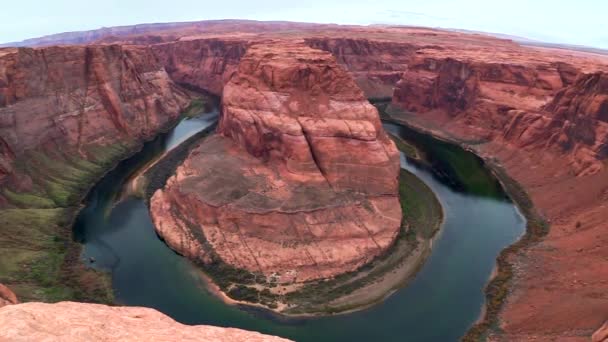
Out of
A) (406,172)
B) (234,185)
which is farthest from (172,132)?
(406,172)

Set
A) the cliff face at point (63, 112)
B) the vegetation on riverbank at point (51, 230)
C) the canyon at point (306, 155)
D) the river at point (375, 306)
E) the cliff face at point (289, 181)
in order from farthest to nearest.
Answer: the cliff face at point (63, 112)
the cliff face at point (289, 181)
the canyon at point (306, 155)
the vegetation on riverbank at point (51, 230)
the river at point (375, 306)

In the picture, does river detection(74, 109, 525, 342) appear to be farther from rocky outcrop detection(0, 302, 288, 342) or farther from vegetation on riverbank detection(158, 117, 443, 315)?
rocky outcrop detection(0, 302, 288, 342)

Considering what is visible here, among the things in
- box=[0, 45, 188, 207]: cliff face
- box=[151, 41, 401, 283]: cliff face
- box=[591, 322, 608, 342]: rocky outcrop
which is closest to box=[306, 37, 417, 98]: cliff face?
box=[0, 45, 188, 207]: cliff face

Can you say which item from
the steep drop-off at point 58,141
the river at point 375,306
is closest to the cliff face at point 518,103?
the river at point 375,306

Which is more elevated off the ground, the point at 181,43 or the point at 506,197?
the point at 181,43

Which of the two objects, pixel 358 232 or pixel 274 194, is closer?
pixel 358 232

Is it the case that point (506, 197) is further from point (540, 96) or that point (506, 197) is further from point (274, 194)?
point (274, 194)

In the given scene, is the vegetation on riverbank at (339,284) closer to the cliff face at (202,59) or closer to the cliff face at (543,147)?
the cliff face at (543,147)
